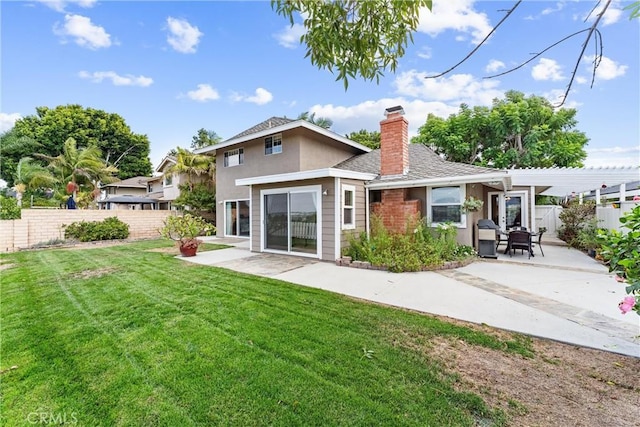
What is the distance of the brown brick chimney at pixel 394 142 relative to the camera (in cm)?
985

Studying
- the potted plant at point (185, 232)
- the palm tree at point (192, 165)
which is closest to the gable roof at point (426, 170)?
the potted plant at point (185, 232)

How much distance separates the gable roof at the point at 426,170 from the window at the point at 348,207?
91cm

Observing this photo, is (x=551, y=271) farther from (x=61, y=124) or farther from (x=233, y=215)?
(x=61, y=124)

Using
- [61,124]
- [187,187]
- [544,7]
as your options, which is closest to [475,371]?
[544,7]

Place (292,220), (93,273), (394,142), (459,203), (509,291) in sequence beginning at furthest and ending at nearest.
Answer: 1. (394,142)
2. (292,220)
3. (459,203)
4. (93,273)
5. (509,291)

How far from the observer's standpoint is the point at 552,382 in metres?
2.68

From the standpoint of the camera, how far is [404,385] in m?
2.58

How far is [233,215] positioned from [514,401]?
1485cm

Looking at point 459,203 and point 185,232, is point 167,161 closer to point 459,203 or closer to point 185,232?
point 185,232

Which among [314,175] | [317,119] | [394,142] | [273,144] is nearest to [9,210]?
[273,144]

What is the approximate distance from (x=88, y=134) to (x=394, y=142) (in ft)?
126

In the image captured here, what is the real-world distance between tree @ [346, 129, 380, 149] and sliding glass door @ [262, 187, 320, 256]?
818 inches

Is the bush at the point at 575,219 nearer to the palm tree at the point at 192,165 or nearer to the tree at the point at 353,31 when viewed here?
the tree at the point at 353,31

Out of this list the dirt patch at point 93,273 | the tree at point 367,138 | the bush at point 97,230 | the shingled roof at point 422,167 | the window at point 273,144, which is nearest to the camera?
the dirt patch at point 93,273
